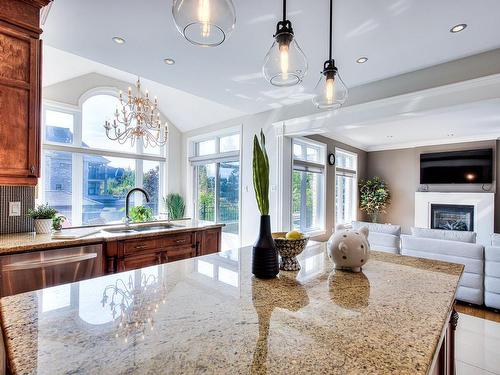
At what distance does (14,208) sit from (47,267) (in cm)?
78

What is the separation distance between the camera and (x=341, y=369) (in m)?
0.61

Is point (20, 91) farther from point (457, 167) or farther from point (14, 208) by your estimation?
point (457, 167)

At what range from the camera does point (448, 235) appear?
321 centimetres

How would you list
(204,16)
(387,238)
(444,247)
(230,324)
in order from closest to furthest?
(230,324), (204,16), (444,247), (387,238)

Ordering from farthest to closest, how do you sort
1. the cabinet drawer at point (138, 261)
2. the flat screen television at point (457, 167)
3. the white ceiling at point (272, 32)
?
the flat screen television at point (457, 167)
the cabinet drawer at point (138, 261)
the white ceiling at point (272, 32)

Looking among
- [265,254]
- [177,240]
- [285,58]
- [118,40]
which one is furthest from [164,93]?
[265,254]

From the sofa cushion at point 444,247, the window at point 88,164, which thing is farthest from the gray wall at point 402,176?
the window at point 88,164

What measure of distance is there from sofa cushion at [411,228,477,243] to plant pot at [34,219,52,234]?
4.05 metres

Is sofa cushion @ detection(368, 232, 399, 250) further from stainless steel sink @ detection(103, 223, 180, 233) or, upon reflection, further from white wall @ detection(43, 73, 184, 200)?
white wall @ detection(43, 73, 184, 200)

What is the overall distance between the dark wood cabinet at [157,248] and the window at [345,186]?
4.11 meters

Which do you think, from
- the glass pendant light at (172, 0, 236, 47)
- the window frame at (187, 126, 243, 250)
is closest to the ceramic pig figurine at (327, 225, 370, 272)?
the glass pendant light at (172, 0, 236, 47)

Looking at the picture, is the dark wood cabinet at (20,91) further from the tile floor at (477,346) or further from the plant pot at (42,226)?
the tile floor at (477,346)

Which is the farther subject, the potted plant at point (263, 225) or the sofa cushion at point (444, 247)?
the sofa cushion at point (444, 247)

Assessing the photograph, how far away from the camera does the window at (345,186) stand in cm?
642
